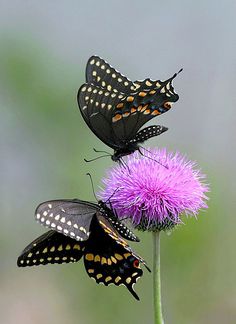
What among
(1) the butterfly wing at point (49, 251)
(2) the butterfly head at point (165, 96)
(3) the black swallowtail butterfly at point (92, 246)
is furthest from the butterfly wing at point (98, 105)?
(1) the butterfly wing at point (49, 251)

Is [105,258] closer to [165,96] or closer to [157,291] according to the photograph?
[157,291]

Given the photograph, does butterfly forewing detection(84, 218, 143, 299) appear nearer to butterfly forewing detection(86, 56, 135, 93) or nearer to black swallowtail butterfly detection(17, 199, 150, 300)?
black swallowtail butterfly detection(17, 199, 150, 300)

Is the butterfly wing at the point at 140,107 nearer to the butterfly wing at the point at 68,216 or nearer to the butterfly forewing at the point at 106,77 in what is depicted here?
the butterfly forewing at the point at 106,77

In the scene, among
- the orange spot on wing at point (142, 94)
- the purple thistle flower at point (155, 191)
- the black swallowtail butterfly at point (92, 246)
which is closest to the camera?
→ the black swallowtail butterfly at point (92, 246)

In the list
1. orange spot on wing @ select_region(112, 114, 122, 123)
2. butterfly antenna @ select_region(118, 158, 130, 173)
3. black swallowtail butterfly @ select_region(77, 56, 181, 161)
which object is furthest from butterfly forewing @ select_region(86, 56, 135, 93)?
butterfly antenna @ select_region(118, 158, 130, 173)

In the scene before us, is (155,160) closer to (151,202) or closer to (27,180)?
(151,202)

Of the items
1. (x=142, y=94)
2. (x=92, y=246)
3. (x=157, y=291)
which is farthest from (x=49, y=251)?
(x=142, y=94)
